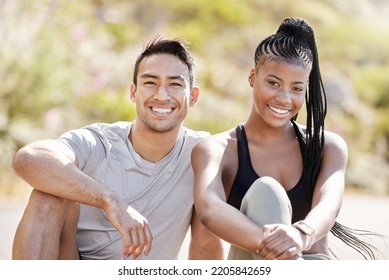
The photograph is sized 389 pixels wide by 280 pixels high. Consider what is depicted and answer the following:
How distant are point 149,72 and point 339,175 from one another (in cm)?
91

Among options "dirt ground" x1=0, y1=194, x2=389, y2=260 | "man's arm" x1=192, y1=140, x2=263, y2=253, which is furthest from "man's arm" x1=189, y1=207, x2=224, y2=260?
"dirt ground" x1=0, y1=194, x2=389, y2=260

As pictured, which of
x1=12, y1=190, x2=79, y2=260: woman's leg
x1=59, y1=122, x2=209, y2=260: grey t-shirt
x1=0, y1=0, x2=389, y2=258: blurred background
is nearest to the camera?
x1=12, y1=190, x2=79, y2=260: woman's leg

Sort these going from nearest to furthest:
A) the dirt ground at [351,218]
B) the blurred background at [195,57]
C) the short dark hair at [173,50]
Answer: the short dark hair at [173,50] < the dirt ground at [351,218] < the blurred background at [195,57]

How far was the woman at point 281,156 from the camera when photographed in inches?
110

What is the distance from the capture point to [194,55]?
10.3 meters

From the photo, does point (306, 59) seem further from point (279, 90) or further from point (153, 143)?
point (153, 143)

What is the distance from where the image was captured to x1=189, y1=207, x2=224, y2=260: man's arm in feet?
10.6

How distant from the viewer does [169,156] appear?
323cm

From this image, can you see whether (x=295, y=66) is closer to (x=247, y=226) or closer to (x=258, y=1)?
(x=247, y=226)

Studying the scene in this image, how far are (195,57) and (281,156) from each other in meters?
7.21

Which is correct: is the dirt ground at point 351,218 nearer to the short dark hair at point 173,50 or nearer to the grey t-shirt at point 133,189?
the grey t-shirt at point 133,189

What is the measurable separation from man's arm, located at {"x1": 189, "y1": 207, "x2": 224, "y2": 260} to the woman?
23cm

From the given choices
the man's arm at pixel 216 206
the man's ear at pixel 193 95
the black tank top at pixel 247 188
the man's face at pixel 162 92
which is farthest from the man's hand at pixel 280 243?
the man's ear at pixel 193 95

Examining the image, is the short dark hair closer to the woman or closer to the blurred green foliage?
the woman
